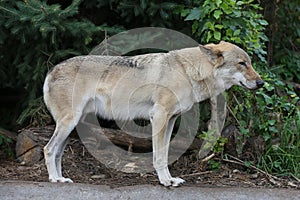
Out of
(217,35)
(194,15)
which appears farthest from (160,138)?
(194,15)

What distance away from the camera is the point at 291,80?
7379 millimetres

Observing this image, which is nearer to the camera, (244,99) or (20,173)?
(20,173)

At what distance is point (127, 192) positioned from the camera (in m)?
4.47

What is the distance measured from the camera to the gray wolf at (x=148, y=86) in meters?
4.84

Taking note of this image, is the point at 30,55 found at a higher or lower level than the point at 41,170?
higher

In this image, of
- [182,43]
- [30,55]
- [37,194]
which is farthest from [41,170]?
[182,43]

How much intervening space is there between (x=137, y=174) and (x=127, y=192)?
1115 millimetres

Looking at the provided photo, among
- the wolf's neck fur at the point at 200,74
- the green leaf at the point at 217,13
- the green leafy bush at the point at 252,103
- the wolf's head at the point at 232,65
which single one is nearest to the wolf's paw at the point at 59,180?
the wolf's neck fur at the point at 200,74

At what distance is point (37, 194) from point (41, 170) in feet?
3.87

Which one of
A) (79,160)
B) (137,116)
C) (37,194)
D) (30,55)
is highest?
(30,55)

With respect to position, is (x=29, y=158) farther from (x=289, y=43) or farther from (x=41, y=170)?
(x=289, y=43)

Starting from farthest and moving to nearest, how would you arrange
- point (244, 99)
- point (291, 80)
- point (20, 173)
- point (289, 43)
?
point (289, 43)
point (291, 80)
point (244, 99)
point (20, 173)

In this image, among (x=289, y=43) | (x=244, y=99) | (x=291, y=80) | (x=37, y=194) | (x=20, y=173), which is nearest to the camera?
(x=37, y=194)

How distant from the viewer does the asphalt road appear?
4391 mm
